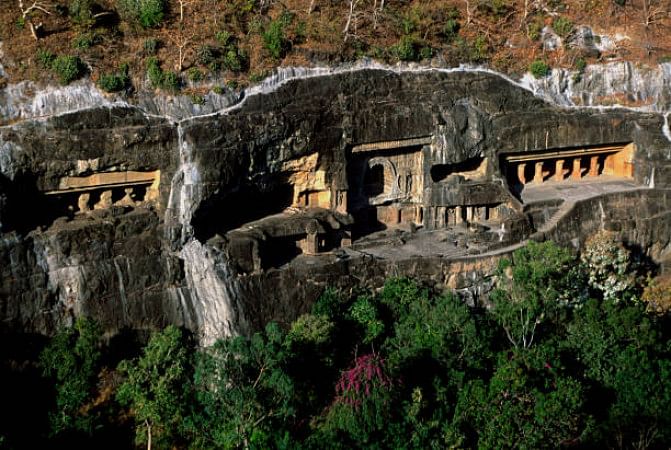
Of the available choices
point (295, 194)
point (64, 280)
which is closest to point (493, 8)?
point (295, 194)

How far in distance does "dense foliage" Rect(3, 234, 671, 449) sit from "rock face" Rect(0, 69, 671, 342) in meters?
1.44

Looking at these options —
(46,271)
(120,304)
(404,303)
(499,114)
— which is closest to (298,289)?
(404,303)

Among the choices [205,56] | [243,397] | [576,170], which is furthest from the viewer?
[576,170]

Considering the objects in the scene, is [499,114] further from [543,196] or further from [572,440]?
[572,440]

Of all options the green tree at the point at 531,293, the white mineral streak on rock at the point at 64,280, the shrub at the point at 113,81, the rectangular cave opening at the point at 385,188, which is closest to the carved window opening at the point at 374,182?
the rectangular cave opening at the point at 385,188

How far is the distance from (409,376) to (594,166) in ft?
49.2

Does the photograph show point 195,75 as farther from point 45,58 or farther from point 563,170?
point 563,170

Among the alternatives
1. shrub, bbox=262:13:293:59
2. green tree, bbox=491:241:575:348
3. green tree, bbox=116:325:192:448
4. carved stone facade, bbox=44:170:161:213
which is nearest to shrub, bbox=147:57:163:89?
carved stone facade, bbox=44:170:161:213

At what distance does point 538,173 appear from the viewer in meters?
38.8

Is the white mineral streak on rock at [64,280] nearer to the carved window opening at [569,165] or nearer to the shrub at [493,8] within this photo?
the carved window opening at [569,165]

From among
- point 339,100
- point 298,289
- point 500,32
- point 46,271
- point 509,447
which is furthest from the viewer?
point 500,32

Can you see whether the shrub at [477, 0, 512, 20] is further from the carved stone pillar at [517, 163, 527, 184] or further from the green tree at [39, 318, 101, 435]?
the green tree at [39, 318, 101, 435]

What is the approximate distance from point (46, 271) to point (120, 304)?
2.28 m

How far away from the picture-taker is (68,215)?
3042 cm
